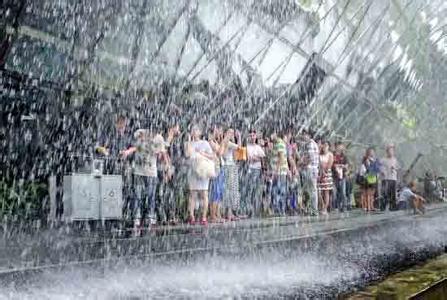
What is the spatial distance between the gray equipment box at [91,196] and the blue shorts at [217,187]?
1576mm

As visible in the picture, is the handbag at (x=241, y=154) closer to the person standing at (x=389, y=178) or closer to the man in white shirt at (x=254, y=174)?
the man in white shirt at (x=254, y=174)

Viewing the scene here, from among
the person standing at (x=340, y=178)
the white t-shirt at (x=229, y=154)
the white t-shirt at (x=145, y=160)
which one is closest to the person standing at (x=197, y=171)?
the white t-shirt at (x=145, y=160)

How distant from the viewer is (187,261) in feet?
18.0

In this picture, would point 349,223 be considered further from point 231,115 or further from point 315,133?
point 315,133

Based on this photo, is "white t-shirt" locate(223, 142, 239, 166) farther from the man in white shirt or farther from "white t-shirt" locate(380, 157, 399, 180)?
"white t-shirt" locate(380, 157, 399, 180)

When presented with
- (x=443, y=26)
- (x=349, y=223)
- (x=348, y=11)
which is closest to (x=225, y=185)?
(x=349, y=223)

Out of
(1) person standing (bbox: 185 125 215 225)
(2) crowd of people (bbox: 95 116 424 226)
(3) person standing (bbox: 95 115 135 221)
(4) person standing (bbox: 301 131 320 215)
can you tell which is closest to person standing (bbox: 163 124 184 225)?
(2) crowd of people (bbox: 95 116 424 226)

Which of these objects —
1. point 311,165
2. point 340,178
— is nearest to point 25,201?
point 311,165

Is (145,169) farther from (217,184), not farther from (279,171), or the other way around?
(279,171)

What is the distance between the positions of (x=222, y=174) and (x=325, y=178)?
319 centimetres

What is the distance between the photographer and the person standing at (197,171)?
901 centimetres

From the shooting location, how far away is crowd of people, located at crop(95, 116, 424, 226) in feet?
28.3

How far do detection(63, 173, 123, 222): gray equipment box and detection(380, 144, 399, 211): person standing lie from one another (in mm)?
7497

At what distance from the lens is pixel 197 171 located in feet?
29.5
